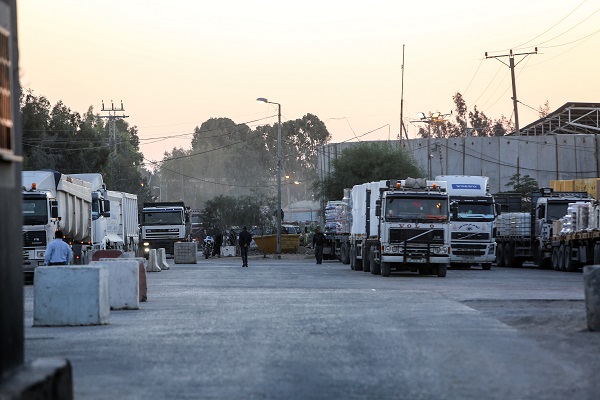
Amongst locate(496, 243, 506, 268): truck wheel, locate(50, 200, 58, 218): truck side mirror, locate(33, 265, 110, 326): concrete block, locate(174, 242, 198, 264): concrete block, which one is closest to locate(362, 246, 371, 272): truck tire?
locate(50, 200, 58, 218): truck side mirror

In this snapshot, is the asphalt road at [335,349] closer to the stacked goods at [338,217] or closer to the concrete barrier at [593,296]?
the concrete barrier at [593,296]

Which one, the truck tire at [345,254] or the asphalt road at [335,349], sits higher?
the truck tire at [345,254]

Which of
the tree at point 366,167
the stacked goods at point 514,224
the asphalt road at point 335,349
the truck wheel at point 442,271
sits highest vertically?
the tree at point 366,167

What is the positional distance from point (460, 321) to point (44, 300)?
6.15 metres

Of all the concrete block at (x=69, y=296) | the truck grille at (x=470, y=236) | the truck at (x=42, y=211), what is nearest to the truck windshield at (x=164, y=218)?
the truck grille at (x=470, y=236)

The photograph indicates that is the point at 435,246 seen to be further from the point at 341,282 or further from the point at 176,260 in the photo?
the point at 176,260

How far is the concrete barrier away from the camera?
1580 centimetres

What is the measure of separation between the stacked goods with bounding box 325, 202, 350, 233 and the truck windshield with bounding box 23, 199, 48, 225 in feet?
58.2

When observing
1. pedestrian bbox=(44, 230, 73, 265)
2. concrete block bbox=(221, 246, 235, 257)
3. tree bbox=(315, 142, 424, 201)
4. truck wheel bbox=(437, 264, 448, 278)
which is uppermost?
tree bbox=(315, 142, 424, 201)

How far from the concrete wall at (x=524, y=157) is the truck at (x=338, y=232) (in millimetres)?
21107

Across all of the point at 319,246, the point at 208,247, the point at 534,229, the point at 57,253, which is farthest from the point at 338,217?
the point at 57,253

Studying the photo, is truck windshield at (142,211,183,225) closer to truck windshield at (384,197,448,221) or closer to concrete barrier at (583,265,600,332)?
truck windshield at (384,197,448,221)

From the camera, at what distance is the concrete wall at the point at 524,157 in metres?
79.5

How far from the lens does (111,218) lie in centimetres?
5253
